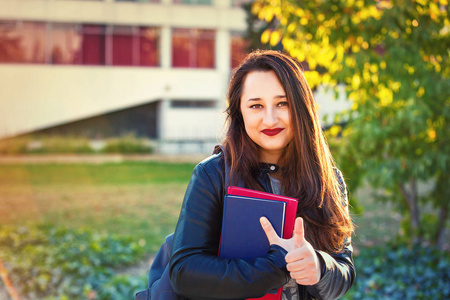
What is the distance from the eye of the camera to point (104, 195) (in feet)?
36.0

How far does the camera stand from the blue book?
1.55 metres

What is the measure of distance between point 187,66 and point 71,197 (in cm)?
1446

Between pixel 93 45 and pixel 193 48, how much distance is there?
191 inches

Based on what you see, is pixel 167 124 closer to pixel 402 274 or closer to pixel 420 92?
pixel 402 274

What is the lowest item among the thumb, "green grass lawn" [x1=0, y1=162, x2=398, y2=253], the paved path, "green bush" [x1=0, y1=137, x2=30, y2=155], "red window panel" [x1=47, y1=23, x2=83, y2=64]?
"green grass lawn" [x1=0, y1=162, x2=398, y2=253]

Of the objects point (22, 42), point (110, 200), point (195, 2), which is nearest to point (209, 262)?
point (110, 200)

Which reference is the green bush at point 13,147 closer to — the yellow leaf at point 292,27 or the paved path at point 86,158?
the paved path at point 86,158

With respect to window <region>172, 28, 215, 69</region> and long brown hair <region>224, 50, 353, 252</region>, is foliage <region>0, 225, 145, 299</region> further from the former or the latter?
window <region>172, 28, 215, 69</region>

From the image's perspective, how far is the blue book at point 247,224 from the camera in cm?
155

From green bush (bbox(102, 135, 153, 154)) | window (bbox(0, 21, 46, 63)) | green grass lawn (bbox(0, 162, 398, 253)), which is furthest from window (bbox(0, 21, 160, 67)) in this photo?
green grass lawn (bbox(0, 162, 398, 253))

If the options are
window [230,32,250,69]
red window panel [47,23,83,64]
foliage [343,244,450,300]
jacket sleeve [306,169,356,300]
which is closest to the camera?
jacket sleeve [306,169,356,300]

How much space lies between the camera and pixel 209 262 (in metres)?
1.50

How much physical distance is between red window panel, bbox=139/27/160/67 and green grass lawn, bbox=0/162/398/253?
9295 mm

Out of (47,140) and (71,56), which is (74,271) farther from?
(71,56)
